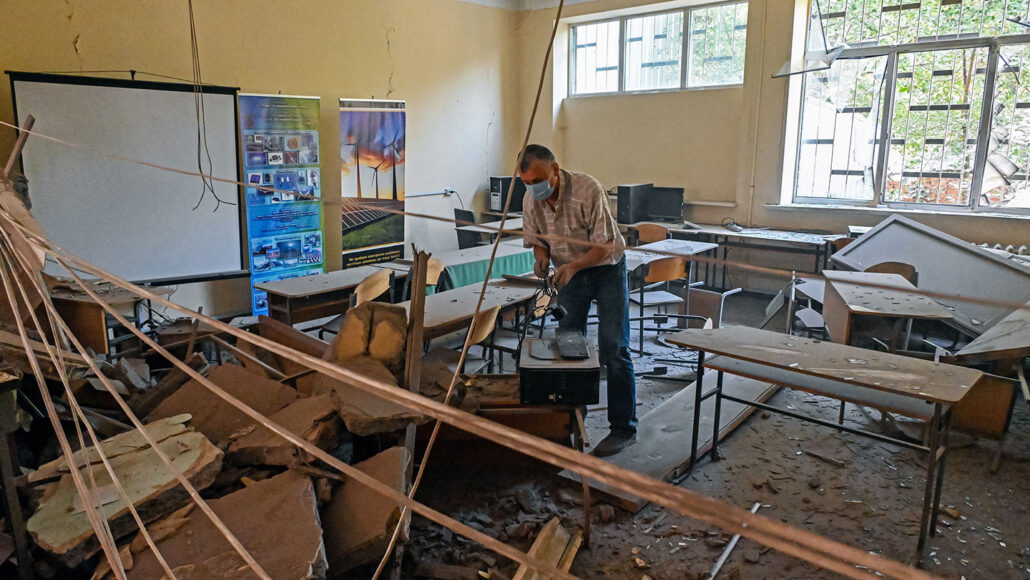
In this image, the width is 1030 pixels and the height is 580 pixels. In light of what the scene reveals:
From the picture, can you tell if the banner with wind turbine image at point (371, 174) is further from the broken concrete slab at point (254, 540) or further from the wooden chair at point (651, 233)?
the broken concrete slab at point (254, 540)

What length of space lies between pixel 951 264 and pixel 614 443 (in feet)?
9.39

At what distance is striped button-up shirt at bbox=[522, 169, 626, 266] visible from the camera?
3068 mm

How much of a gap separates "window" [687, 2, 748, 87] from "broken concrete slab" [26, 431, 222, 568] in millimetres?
6451

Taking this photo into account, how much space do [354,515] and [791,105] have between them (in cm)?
609

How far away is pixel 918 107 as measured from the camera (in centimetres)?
605

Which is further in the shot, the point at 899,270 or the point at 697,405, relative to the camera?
the point at 899,270

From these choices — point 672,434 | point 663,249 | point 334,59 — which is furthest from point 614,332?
point 334,59

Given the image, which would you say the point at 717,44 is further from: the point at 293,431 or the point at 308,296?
the point at 293,431

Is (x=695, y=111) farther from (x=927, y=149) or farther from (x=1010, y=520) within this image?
(x=1010, y=520)

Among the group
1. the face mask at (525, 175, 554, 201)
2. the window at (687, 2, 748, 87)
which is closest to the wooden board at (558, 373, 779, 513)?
the face mask at (525, 175, 554, 201)

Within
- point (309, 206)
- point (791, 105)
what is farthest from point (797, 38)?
point (309, 206)

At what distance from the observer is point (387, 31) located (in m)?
6.67

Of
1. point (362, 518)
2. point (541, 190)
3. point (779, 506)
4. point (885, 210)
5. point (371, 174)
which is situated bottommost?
point (779, 506)

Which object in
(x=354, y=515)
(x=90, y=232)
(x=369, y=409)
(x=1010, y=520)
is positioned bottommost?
(x=1010, y=520)
